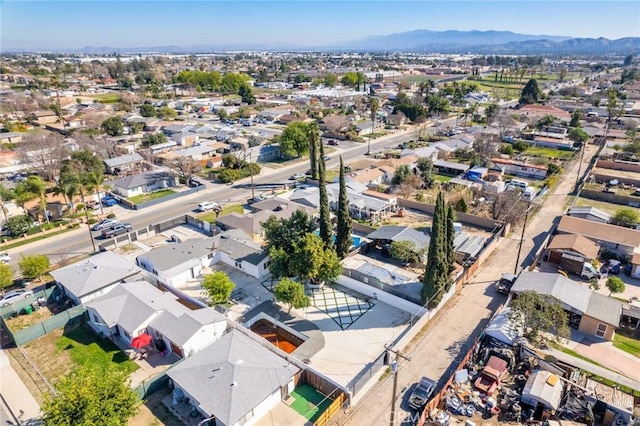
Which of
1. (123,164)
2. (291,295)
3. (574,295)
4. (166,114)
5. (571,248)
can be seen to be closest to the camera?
(291,295)

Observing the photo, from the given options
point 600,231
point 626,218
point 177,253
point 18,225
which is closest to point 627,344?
point 600,231

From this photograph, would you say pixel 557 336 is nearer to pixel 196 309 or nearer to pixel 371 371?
pixel 371 371

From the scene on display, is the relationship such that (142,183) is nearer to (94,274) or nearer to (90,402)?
(94,274)

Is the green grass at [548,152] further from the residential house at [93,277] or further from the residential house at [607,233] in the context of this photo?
the residential house at [93,277]

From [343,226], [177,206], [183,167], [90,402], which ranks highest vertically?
[343,226]

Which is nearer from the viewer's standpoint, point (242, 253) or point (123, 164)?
point (242, 253)

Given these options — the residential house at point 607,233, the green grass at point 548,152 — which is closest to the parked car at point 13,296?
the residential house at point 607,233
